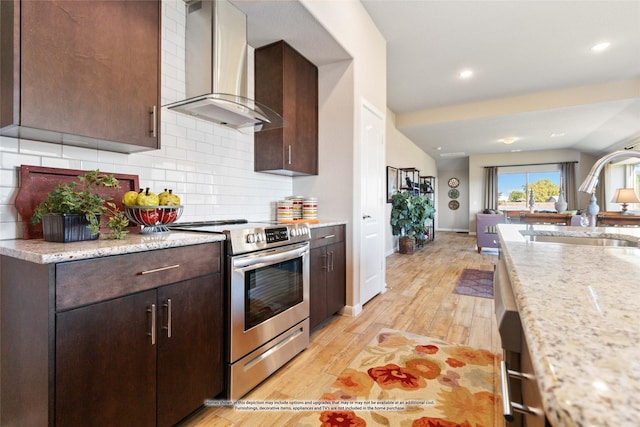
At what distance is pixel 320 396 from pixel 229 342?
1.93 feet

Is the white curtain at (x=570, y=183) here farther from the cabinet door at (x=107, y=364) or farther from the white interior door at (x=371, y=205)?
the cabinet door at (x=107, y=364)

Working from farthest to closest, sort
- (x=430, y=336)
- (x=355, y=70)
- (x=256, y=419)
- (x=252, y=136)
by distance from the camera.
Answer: (x=355, y=70) → (x=252, y=136) → (x=430, y=336) → (x=256, y=419)

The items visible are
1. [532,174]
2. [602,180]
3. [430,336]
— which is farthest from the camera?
[532,174]

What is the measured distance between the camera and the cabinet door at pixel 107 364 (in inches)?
41.1

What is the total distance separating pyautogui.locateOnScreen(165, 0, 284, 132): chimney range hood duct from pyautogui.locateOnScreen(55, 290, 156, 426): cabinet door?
130 centimetres

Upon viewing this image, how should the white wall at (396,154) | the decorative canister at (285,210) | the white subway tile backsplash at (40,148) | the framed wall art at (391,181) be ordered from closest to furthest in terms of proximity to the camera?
1. the white subway tile backsplash at (40,148)
2. the decorative canister at (285,210)
3. the framed wall art at (391,181)
4. the white wall at (396,154)

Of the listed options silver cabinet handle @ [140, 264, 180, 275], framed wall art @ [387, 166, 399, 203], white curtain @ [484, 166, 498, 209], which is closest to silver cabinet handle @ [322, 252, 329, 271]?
silver cabinet handle @ [140, 264, 180, 275]

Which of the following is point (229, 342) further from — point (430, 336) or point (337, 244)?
point (430, 336)

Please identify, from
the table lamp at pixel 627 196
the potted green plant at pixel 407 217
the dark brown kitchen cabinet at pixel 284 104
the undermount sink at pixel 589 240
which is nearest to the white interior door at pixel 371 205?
the dark brown kitchen cabinet at pixel 284 104

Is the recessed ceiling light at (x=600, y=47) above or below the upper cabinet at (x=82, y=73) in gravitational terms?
above

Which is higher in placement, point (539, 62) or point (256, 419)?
point (539, 62)

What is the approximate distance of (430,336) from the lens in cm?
243

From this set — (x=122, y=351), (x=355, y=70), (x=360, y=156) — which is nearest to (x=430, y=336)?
(x=360, y=156)

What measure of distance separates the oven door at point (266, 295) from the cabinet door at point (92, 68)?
0.88 meters
